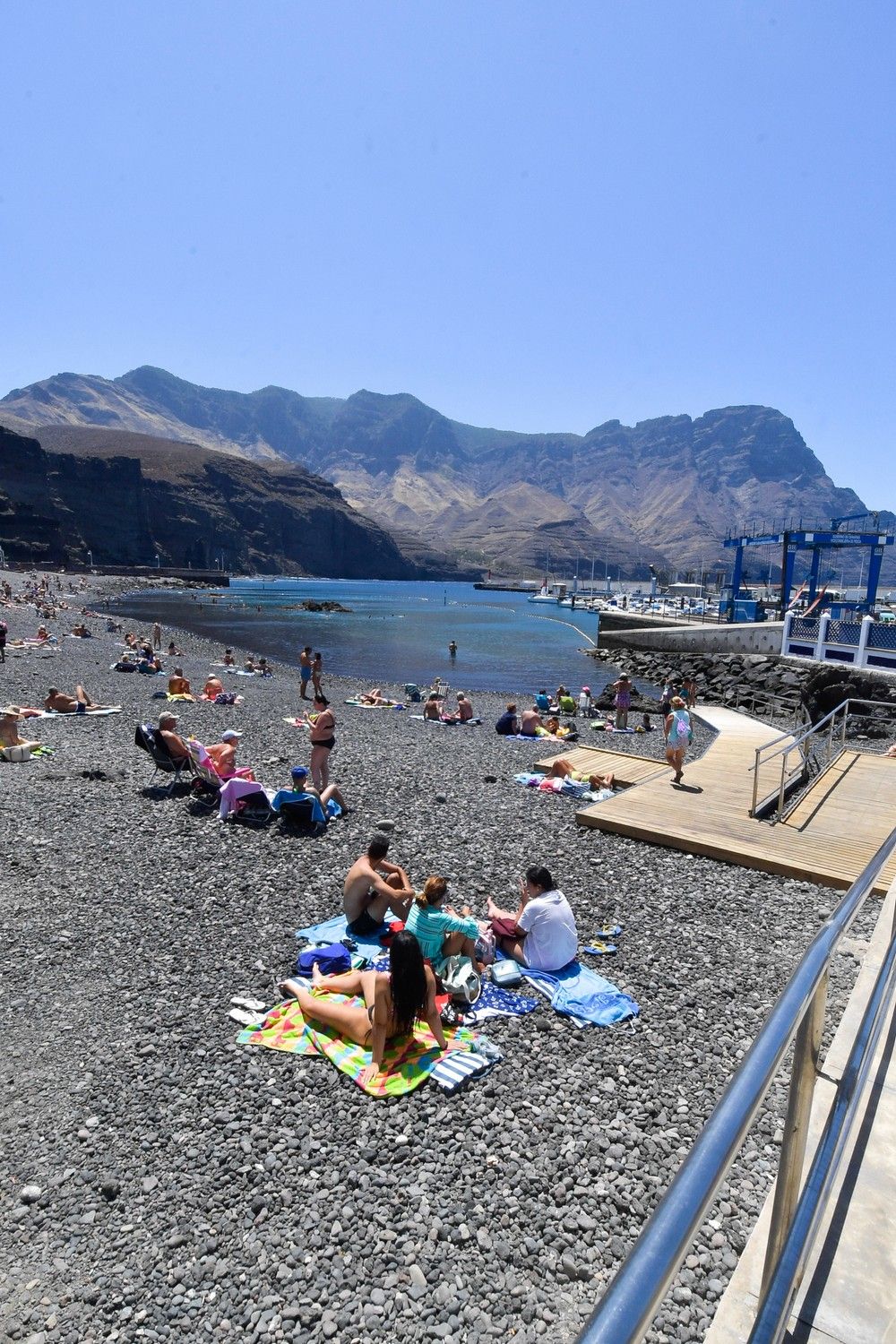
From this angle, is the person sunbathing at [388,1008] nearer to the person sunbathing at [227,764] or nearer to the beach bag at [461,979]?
the beach bag at [461,979]

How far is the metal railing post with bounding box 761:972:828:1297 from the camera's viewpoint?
1.98 m

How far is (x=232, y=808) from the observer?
→ 10227mm

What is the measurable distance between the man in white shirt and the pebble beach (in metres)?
0.61

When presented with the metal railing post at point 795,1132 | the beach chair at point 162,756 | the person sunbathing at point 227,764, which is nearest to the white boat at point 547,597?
the person sunbathing at point 227,764

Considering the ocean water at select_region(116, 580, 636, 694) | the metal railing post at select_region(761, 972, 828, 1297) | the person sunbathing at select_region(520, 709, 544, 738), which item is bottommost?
the ocean water at select_region(116, 580, 636, 694)

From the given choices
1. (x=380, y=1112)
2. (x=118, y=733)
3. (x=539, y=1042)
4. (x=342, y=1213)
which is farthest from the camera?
(x=118, y=733)

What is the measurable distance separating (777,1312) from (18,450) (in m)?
143

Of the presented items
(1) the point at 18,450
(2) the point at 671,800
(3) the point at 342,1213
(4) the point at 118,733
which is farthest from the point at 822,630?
(1) the point at 18,450

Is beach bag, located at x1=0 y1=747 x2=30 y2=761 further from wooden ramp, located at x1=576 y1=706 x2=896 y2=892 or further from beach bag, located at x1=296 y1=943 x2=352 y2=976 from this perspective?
wooden ramp, located at x1=576 y1=706 x2=896 y2=892

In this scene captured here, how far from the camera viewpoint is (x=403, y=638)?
6469cm

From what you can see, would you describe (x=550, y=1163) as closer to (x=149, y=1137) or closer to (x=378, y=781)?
(x=149, y=1137)

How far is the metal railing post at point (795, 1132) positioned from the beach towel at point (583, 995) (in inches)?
162

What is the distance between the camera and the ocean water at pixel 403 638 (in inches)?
1674

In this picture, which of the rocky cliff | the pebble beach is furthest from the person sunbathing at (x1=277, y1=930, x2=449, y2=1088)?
the rocky cliff
